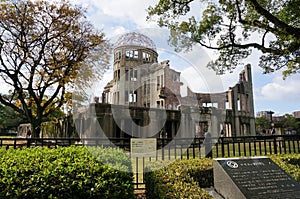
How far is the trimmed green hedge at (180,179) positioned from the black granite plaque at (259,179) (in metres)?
0.56

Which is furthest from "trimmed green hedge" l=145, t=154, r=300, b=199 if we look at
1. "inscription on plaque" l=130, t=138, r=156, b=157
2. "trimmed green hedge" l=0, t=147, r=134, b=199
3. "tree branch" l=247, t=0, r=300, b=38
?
"tree branch" l=247, t=0, r=300, b=38

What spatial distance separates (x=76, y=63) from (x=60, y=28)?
8.31 ft

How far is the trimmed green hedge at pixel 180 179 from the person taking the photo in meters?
3.50

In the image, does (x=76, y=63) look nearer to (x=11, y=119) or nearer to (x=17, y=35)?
(x=17, y=35)

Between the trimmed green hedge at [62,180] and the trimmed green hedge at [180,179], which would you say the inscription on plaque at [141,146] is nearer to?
the trimmed green hedge at [180,179]

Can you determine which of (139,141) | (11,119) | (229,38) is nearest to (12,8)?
(229,38)

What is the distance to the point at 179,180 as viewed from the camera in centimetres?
402

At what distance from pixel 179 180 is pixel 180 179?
60 mm

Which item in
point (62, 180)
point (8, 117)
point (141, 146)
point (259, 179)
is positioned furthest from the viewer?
point (8, 117)

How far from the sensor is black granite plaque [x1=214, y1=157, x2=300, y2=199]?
3381mm

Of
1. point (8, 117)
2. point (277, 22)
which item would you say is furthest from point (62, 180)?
point (8, 117)

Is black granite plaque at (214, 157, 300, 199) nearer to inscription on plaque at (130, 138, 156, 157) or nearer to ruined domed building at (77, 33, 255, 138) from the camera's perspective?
inscription on plaque at (130, 138, 156, 157)

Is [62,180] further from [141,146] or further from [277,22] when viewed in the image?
[277,22]

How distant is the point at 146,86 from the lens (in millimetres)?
7559
